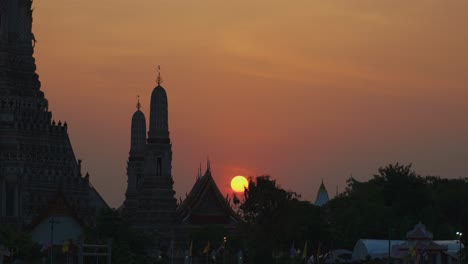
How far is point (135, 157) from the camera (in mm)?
155000

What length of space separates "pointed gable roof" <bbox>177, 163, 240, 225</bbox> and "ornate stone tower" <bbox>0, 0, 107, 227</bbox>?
11.0 metres

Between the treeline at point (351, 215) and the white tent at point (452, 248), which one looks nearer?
the white tent at point (452, 248)

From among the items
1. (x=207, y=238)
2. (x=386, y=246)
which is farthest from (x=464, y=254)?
(x=207, y=238)

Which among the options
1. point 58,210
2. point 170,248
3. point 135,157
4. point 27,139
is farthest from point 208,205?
point 58,210

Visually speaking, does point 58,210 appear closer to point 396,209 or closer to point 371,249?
point 396,209

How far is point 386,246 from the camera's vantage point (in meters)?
100

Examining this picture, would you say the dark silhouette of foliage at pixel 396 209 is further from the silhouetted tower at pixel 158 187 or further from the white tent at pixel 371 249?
the silhouetted tower at pixel 158 187

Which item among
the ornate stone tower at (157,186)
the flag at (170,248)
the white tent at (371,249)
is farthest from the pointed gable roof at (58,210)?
the white tent at (371,249)

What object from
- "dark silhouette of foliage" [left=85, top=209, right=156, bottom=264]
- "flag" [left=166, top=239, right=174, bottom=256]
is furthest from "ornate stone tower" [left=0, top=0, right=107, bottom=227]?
"dark silhouette of foliage" [left=85, top=209, right=156, bottom=264]

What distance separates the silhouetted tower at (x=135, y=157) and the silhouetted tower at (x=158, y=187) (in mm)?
5762

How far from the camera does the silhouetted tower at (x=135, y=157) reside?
495ft

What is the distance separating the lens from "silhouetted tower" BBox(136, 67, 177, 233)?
14212cm

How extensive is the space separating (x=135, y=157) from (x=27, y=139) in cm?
2168

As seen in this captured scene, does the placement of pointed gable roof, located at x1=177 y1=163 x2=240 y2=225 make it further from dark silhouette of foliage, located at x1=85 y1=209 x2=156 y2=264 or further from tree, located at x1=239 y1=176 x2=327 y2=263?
dark silhouette of foliage, located at x1=85 y1=209 x2=156 y2=264
